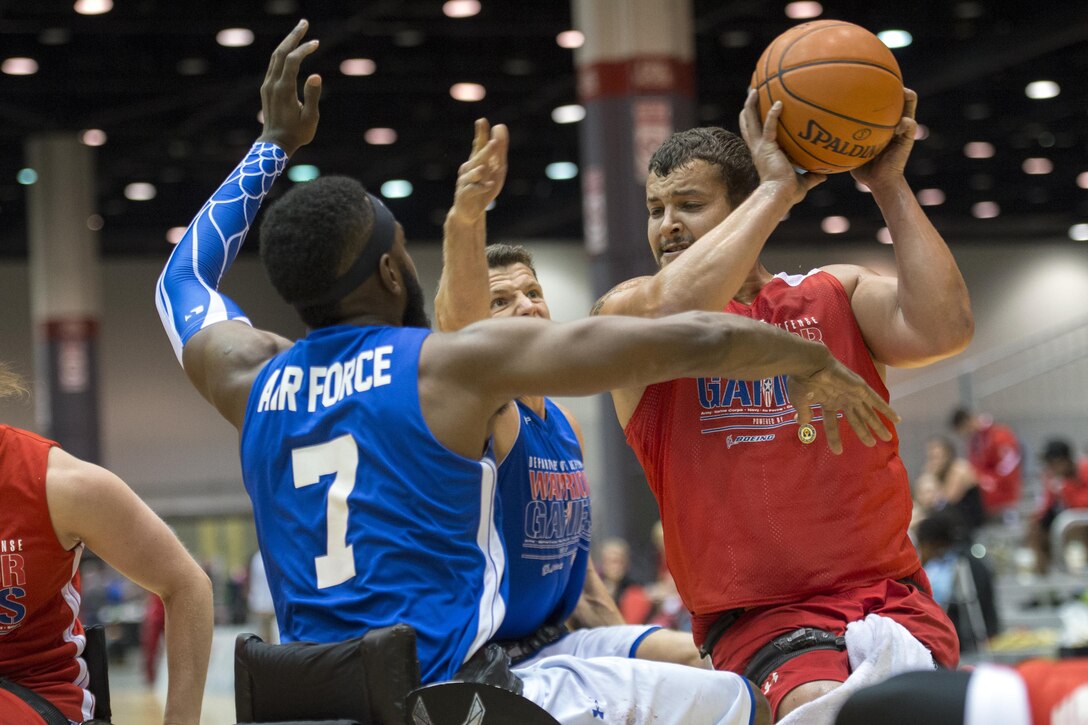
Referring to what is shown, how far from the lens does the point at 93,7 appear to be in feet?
57.0

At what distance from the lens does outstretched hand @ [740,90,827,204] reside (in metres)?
3.48

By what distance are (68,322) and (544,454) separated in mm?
Result: 19489

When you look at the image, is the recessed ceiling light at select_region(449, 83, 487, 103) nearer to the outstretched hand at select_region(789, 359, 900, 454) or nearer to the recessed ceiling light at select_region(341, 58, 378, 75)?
the recessed ceiling light at select_region(341, 58, 378, 75)

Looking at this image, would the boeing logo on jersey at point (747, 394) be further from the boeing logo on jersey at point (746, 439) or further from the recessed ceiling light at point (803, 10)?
the recessed ceiling light at point (803, 10)

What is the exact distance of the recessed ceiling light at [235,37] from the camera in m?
18.5

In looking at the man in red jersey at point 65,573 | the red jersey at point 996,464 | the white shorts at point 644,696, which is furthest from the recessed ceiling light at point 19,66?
the white shorts at point 644,696

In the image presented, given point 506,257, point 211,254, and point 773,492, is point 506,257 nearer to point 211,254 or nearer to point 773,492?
point 211,254

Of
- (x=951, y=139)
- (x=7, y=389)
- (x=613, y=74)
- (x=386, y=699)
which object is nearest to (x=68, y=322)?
(x=613, y=74)

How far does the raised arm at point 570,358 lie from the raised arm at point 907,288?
31.0 inches

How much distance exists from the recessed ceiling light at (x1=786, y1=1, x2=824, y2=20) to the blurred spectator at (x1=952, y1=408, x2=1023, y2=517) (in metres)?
5.75

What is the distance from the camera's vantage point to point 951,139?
24.3m

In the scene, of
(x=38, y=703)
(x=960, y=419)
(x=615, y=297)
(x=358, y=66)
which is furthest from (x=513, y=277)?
(x=358, y=66)

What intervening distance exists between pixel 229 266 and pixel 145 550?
31.9 inches

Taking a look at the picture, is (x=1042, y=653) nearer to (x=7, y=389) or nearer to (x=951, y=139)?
(x=7, y=389)
